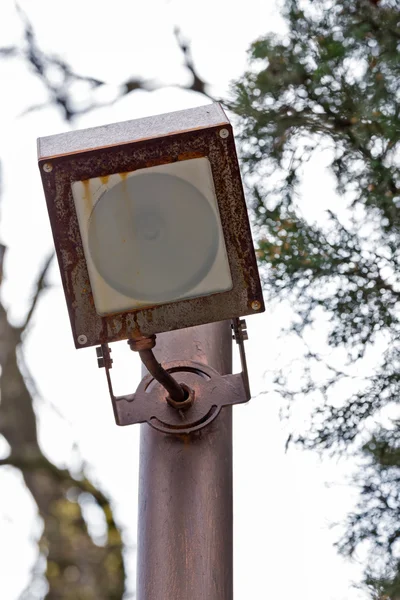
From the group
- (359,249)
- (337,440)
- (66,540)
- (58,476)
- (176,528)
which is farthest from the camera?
(58,476)

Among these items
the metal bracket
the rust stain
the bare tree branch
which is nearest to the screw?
the metal bracket

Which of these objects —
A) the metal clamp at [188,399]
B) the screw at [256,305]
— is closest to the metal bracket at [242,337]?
the metal clamp at [188,399]

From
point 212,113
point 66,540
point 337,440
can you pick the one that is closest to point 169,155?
point 212,113

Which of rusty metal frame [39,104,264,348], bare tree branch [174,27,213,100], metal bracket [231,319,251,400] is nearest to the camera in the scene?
rusty metal frame [39,104,264,348]

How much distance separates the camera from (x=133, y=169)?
1.53 meters

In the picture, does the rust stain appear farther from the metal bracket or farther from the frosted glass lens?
the metal bracket

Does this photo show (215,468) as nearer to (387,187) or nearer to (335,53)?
(387,187)

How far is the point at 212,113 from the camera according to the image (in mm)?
1567

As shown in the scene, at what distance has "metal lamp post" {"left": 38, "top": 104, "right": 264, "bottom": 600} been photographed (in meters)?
1.53

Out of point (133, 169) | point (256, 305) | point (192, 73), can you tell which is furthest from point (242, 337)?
point (192, 73)

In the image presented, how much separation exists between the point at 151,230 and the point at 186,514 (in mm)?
545

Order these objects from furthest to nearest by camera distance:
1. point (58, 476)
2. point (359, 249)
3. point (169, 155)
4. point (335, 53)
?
point (58, 476) → point (335, 53) → point (359, 249) → point (169, 155)

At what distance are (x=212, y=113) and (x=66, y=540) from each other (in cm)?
417

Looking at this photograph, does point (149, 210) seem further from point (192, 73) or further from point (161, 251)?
point (192, 73)
